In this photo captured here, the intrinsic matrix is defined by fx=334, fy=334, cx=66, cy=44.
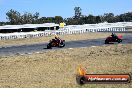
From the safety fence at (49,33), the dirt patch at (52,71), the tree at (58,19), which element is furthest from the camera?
the tree at (58,19)

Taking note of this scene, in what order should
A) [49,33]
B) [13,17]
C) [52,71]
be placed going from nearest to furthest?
[52,71] < [49,33] < [13,17]

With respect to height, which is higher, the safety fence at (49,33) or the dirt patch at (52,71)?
the dirt patch at (52,71)

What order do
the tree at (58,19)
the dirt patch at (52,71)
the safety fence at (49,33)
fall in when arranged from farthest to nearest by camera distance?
the tree at (58,19) < the safety fence at (49,33) < the dirt patch at (52,71)

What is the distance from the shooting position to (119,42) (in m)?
35.2

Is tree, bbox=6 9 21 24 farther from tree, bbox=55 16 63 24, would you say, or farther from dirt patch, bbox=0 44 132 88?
dirt patch, bbox=0 44 132 88

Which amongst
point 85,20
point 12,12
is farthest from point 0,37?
point 12,12

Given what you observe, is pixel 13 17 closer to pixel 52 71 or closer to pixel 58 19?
pixel 58 19

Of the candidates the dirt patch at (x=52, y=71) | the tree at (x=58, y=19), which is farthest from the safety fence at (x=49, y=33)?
the tree at (x=58, y=19)

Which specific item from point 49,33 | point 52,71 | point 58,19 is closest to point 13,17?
point 58,19

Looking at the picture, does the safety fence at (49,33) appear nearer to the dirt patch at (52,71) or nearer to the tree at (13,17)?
the dirt patch at (52,71)

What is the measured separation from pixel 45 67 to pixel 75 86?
6.17 m

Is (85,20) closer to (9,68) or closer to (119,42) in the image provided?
(119,42)

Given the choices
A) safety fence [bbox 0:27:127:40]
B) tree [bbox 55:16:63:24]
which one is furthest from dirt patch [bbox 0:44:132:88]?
tree [bbox 55:16:63:24]

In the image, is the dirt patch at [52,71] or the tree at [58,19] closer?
the dirt patch at [52,71]
